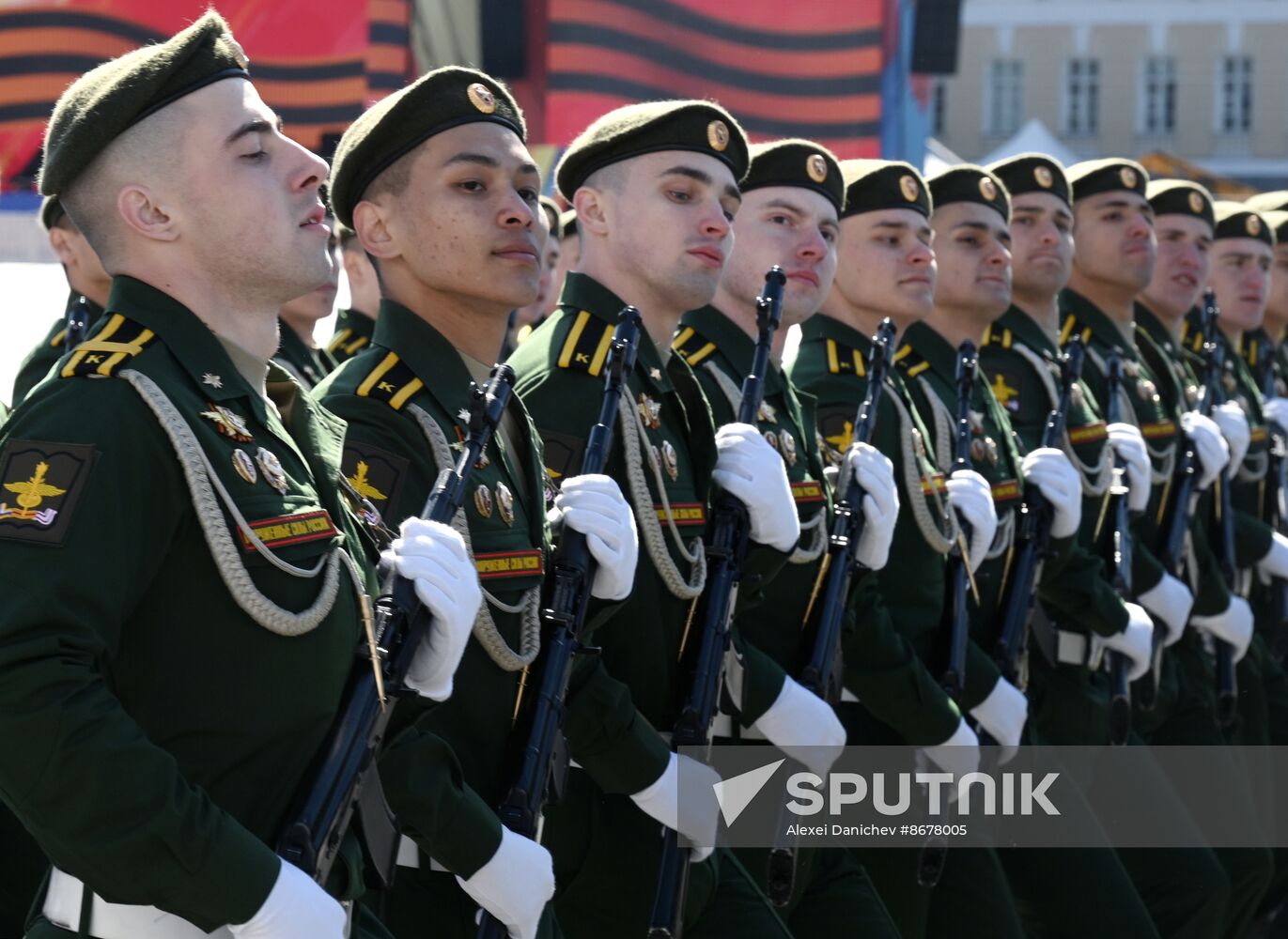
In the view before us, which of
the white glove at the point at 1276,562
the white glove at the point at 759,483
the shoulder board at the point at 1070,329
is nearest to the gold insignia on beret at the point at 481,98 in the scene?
the white glove at the point at 759,483

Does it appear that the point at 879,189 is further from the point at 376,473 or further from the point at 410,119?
the point at 376,473

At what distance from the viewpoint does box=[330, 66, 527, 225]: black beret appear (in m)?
3.59

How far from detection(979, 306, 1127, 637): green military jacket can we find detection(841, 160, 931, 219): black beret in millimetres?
806

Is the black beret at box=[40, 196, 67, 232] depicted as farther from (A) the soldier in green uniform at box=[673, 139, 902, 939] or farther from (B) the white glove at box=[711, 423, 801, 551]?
(B) the white glove at box=[711, 423, 801, 551]

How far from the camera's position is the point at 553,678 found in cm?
334

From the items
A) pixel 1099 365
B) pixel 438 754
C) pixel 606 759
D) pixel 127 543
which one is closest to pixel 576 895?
pixel 606 759

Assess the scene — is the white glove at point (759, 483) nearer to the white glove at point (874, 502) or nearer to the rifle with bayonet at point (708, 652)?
the rifle with bayonet at point (708, 652)

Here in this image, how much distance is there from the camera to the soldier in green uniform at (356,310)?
20.5 feet

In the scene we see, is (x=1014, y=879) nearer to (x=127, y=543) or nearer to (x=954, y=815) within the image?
(x=954, y=815)

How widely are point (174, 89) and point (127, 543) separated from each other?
705 mm

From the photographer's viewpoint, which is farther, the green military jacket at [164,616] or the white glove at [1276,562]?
the white glove at [1276,562]

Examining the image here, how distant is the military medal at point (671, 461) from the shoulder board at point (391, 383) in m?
0.67

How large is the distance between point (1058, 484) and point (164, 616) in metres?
3.52

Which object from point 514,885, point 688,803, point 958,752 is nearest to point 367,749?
point 514,885
